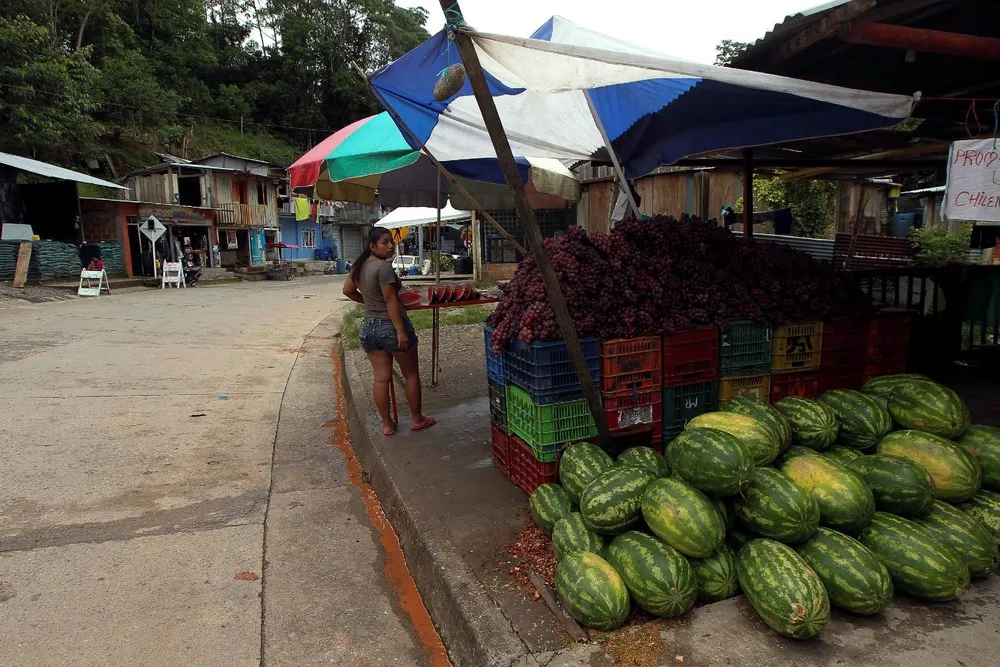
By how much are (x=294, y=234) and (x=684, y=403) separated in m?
44.5

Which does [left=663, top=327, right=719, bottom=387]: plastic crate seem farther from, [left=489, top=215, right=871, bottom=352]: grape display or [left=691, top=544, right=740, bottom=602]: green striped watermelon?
[left=691, top=544, right=740, bottom=602]: green striped watermelon

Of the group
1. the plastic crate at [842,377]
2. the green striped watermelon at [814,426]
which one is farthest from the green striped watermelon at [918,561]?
the plastic crate at [842,377]

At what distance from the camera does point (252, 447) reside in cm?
573

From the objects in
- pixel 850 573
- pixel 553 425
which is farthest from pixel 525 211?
pixel 850 573

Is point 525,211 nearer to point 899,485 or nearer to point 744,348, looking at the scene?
point 744,348

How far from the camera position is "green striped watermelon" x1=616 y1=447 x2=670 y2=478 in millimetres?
3119

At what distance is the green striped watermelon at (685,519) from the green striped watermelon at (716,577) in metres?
0.07

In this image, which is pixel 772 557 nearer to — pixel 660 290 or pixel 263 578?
pixel 660 290

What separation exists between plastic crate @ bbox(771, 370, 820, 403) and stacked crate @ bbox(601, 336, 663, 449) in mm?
976

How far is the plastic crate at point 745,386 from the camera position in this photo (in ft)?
13.3

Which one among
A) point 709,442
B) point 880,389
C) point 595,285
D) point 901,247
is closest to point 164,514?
point 595,285

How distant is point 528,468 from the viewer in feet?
12.6

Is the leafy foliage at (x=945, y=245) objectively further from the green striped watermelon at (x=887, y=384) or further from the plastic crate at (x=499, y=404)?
the plastic crate at (x=499, y=404)

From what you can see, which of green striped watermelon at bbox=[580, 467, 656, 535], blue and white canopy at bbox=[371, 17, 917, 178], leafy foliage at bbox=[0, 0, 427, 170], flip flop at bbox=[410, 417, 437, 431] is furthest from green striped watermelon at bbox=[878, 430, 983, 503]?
leafy foliage at bbox=[0, 0, 427, 170]
